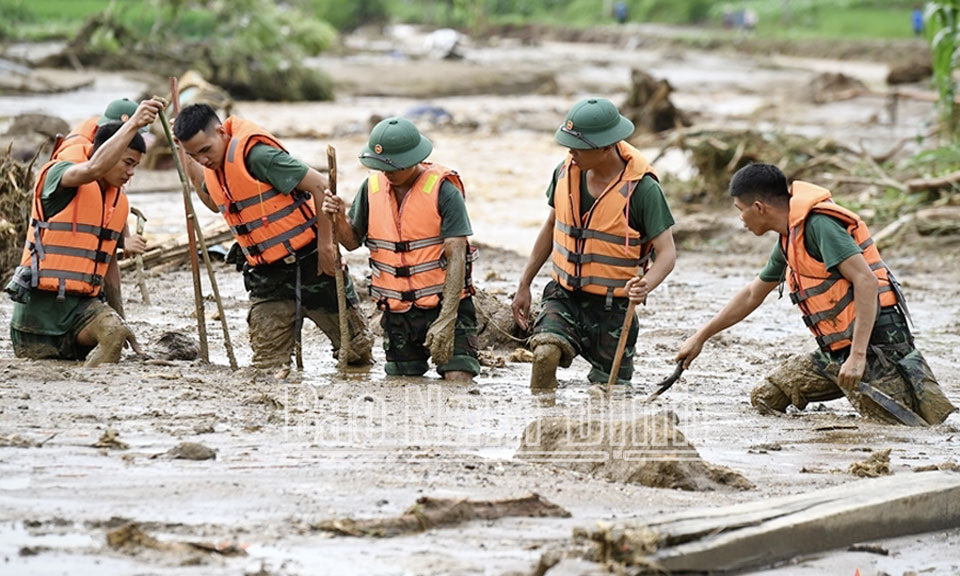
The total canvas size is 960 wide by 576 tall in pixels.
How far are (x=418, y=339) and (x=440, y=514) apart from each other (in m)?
2.77

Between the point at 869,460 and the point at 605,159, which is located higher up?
the point at 605,159

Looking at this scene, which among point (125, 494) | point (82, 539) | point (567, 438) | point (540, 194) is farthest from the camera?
point (540, 194)

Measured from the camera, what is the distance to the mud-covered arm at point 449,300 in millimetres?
7207

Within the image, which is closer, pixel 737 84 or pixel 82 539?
pixel 82 539

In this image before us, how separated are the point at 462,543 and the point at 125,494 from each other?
1.29 metres

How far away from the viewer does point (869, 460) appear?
587 cm

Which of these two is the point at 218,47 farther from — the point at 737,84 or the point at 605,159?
the point at 605,159

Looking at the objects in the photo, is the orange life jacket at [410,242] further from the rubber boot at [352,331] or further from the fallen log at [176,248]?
the fallen log at [176,248]

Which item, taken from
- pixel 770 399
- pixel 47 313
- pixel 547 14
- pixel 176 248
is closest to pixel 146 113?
pixel 47 313

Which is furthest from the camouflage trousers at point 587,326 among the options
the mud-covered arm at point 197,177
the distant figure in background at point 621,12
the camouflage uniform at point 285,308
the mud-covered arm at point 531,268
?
the distant figure in background at point 621,12

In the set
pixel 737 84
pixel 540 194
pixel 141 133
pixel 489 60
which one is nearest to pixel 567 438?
pixel 141 133

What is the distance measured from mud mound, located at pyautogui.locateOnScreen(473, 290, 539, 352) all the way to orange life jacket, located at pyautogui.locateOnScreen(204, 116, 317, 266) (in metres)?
1.54

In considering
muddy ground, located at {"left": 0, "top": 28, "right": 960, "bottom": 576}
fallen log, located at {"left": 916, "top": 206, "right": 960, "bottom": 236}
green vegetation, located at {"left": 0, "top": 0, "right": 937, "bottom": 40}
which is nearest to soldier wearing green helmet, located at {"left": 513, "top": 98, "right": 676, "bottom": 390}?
muddy ground, located at {"left": 0, "top": 28, "right": 960, "bottom": 576}

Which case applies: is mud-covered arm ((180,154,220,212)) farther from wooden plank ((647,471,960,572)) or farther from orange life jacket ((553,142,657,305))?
wooden plank ((647,471,960,572))
